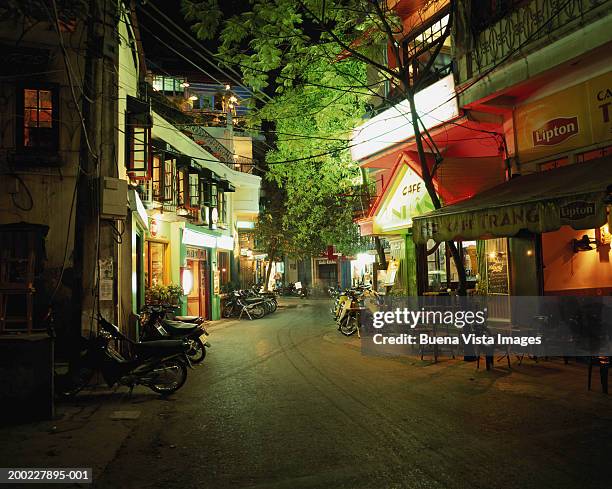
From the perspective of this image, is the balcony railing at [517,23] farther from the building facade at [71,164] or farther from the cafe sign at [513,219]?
the building facade at [71,164]

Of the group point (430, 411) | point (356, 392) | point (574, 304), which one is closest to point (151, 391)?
point (356, 392)

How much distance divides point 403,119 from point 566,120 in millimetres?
5025

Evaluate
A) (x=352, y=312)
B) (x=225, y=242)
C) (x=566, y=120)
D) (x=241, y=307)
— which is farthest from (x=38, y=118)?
(x=241, y=307)

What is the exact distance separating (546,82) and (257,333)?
38.0 feet

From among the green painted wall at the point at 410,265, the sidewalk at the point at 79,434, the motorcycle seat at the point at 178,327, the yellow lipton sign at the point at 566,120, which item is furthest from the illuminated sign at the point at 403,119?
the sidewalk at the point at 79,434

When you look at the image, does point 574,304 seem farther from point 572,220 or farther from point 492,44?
point 492,44

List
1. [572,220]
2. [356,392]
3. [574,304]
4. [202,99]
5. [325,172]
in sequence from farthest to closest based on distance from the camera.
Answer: [202,99]
[325,172]
[574,304]
[356,392]
[572,220]

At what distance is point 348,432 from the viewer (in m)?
5.82

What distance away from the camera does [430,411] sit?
6.70 meters

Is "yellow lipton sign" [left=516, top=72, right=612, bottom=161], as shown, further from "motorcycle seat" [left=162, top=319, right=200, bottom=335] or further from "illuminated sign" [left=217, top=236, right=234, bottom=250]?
"illuminated sign" [left=217, top=236, right=234, bottom=250]

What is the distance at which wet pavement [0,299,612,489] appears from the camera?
454 centimetres

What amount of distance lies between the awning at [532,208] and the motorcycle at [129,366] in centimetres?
544

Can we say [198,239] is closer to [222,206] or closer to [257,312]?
[222,206]

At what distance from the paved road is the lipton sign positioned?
14.9 ft
